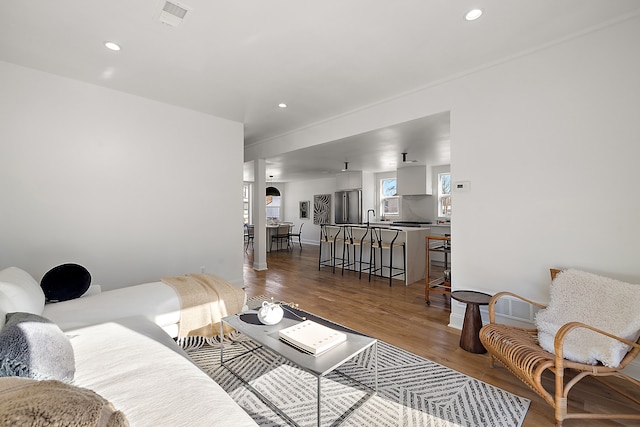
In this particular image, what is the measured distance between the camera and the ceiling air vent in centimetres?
208

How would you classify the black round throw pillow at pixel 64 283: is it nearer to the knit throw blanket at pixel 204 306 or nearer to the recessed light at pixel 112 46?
the knit throw blanket at pixel 204 306

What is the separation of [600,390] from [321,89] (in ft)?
12.4

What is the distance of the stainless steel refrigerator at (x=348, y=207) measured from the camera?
9195 millimetres

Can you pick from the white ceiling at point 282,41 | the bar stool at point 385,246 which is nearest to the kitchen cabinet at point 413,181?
the bar stool at point 385,246

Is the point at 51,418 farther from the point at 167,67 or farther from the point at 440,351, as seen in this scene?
the point at 167,67

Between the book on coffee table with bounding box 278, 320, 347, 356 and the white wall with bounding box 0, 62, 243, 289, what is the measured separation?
2920 mm

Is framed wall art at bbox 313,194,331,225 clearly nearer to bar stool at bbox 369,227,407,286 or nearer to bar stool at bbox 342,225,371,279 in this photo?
bar stool at bbox 342,225,371,279

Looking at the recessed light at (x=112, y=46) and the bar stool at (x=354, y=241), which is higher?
the recessed light at (x=112, y=46)

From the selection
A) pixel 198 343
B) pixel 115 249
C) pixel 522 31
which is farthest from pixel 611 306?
pixel 115 249

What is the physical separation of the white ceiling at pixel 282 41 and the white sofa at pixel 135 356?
207 cm

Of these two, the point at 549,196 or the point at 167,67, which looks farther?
the point at 167,67

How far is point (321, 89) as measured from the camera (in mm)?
3488

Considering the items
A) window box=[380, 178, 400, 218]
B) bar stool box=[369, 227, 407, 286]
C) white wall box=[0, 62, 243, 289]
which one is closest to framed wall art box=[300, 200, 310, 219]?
window box=[380, 178, 400, 218]

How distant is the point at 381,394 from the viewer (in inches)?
77.0
